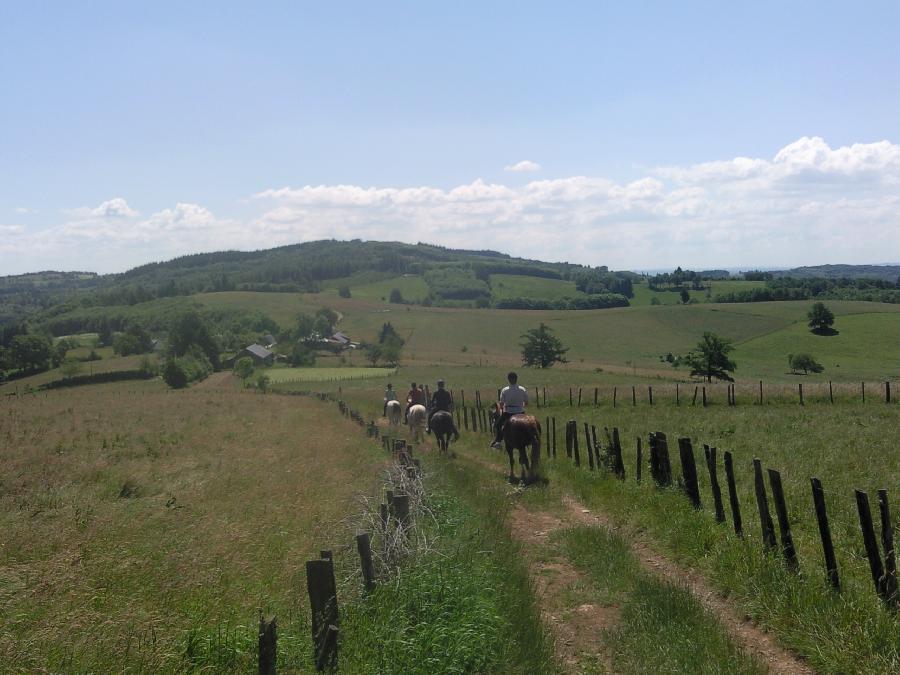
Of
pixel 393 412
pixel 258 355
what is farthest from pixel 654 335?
pixel 393 412

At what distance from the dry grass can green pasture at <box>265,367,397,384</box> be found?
45.8 m

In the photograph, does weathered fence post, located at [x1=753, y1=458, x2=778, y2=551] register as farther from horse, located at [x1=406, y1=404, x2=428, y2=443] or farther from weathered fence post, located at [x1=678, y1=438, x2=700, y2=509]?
horse, located at [x1=406, y1=404, x2=428, y2=443]

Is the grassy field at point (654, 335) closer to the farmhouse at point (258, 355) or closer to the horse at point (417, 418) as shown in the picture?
the farmhouse at point (258, 355)

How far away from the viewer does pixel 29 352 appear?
260 ft

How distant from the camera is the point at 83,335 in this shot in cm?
11894

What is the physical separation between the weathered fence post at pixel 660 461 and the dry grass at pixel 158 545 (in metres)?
5.19

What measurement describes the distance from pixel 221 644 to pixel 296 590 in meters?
1.47

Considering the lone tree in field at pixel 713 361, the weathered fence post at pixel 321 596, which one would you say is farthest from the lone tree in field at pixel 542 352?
the weathered fence post at pixel 321 596

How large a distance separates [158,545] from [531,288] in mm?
151441

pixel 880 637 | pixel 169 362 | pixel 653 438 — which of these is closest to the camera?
pixel 880 637

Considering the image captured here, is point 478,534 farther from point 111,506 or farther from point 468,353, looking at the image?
point 468,353

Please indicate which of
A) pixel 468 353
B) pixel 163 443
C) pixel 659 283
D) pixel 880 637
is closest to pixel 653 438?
pixel 880 637

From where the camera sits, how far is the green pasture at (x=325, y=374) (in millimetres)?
65125

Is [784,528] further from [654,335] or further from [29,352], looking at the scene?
[29,352]
